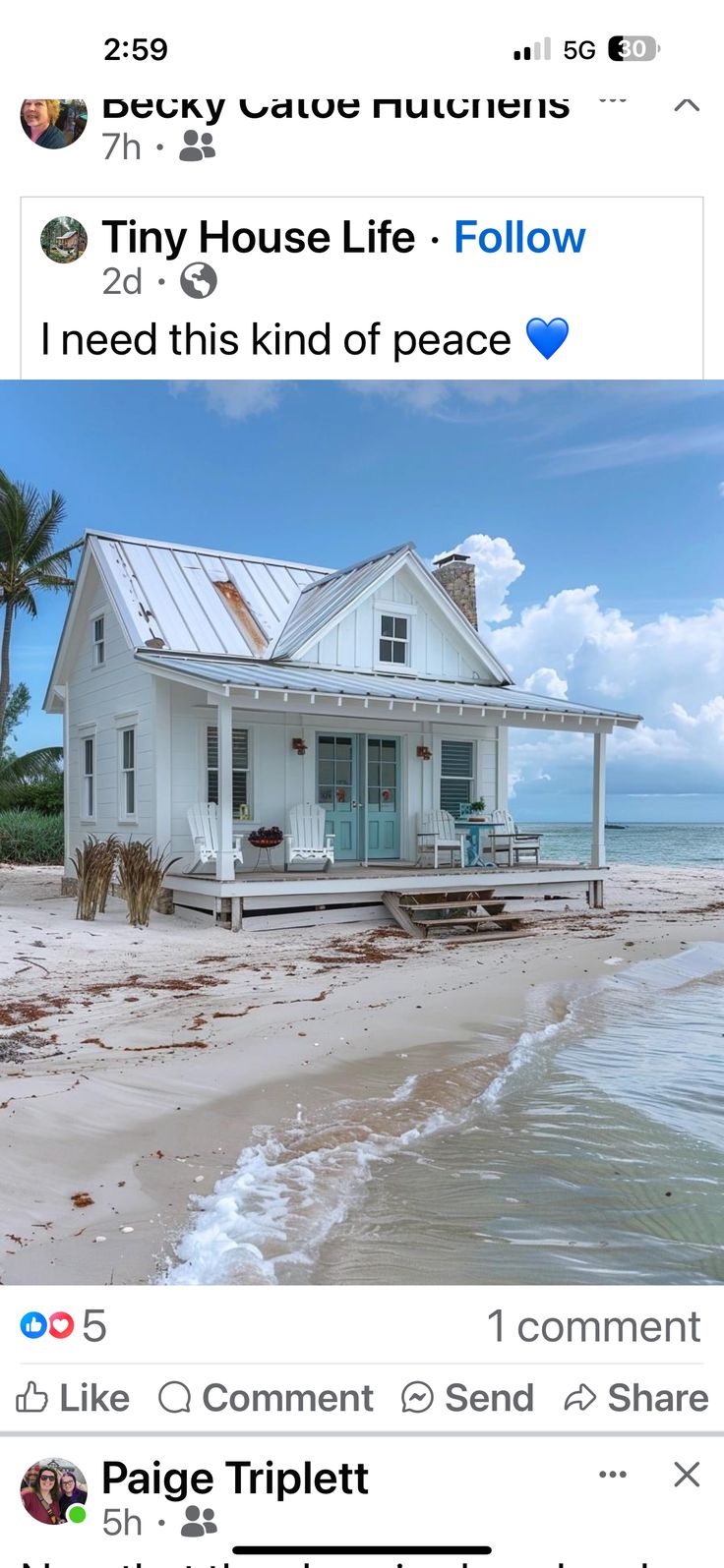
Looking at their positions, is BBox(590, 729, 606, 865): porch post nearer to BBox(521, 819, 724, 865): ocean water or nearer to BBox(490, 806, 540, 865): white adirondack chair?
BBox(490, 806, 540, 865): white adirondack chair

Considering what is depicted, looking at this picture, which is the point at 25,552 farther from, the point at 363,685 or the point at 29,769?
the point at 363,685

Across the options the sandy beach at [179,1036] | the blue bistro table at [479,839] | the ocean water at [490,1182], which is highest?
the blue bistro table at [479,839]

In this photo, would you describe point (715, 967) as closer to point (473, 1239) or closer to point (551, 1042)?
point (551, 1042)

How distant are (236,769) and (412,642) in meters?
4.09

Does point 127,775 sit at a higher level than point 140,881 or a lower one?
higher

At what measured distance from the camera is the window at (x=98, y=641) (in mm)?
15602

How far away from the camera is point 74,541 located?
2625cm
